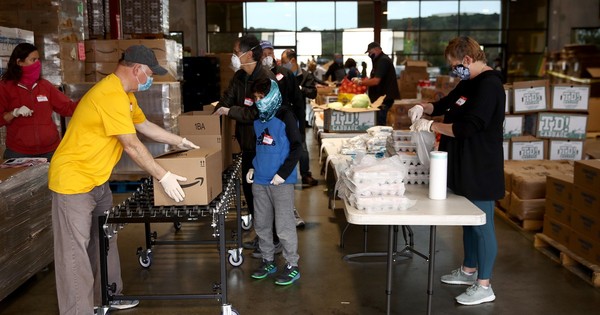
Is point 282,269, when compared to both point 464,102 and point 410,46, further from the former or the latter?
point 410,46

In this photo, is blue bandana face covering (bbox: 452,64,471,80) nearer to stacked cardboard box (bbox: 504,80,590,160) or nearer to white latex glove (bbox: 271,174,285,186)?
white latex glove (bbox: 271,174,285,186)

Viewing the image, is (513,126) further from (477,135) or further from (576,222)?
(477,135)

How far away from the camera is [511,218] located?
599 centimetres

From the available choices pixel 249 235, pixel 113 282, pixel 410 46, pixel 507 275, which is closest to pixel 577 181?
pixel 507 275

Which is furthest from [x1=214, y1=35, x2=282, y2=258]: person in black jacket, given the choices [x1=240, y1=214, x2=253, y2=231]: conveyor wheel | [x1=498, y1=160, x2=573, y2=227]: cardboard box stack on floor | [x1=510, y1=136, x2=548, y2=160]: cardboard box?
[x1=510, y1=136, x2=548, y2=160]: cardboard box

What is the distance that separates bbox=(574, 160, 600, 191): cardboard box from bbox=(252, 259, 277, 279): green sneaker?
2.41 meters

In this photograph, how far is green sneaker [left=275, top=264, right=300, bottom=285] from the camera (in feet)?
14.3

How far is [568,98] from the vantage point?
643 centimetres

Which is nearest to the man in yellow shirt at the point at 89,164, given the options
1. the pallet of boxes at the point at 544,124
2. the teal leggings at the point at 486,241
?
the teal leggings at the point at 486,241

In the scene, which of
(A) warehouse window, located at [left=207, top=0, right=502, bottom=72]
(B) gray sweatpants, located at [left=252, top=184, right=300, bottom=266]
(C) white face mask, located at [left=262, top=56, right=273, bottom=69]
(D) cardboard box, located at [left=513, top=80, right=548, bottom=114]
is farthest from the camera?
(A) warehouse window, located at [left=207, top=0, right=502, bottom=72]

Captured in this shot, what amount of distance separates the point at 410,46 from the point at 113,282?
16.7m

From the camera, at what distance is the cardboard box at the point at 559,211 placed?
15.8 ft

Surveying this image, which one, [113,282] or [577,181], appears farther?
[577,181]

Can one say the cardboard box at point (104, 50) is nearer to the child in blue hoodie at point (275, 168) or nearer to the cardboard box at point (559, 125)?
the child in blue hoodie at point (275, 168)
